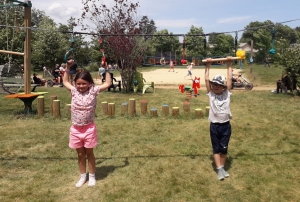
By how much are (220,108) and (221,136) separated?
429 mm

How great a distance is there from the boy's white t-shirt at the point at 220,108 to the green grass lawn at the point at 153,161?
0.84 m

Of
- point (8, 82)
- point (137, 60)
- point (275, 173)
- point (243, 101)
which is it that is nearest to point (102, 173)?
point (275, 173)

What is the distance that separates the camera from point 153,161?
4.73 metres

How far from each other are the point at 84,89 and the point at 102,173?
1.34 m

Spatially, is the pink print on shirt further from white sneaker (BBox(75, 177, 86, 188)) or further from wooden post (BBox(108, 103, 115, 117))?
wooden post (BBox(108, 103, 115, 117))

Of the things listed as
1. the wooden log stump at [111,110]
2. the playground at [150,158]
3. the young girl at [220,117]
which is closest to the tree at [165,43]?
the wooden log stump at [111,110]

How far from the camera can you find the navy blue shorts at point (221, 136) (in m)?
4.25

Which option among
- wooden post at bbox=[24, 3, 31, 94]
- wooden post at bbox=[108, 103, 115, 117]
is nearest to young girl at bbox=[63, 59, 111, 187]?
wooden post at bbox=[108, 103, 115, 117]

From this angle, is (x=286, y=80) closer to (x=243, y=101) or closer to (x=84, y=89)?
(x=243, y=101)

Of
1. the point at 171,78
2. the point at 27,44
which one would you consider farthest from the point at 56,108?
the point at 171,78

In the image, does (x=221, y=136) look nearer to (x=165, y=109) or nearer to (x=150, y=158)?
(x=150, y=158)

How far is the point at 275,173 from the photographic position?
4.32 m

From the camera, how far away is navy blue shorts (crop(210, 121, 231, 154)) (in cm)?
425

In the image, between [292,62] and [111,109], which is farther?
[292,62]
